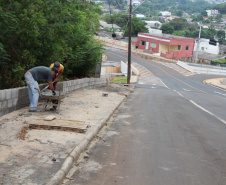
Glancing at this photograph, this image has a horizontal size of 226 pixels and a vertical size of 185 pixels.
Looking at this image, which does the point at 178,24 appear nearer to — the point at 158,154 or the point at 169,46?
the point at 169,46

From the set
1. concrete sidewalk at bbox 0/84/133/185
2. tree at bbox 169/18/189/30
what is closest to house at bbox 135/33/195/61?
tree at bbox 169/18/189/30

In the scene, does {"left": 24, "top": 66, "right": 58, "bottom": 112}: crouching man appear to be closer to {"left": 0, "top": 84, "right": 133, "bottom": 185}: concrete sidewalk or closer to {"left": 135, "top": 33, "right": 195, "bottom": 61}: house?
{"left": 0, "top": 84, "right": 133, "bottom": 185}: concrete sidewalk

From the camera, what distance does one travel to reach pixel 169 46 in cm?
7519

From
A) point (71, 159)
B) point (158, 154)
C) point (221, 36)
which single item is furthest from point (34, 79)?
point (221, 36)

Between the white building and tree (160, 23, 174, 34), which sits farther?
tree (160, 23, 174, 34)

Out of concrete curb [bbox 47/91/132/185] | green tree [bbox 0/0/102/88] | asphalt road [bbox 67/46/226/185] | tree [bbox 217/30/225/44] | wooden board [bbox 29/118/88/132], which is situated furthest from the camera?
tree [bbox 217/30/225/44]

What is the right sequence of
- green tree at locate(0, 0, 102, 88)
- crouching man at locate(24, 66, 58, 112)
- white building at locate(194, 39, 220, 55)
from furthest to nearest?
white building at locate(194, 39, 220, 55) < green tree at locate(0, 0, 102, 88) < crouching man at locate(24, 66, 58, 112)

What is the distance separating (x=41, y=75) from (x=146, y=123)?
3.94 metres

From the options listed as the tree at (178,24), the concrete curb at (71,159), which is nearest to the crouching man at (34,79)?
the concrete curb at (71,159)

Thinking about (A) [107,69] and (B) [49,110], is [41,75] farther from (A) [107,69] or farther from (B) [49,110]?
(A) [107,69]

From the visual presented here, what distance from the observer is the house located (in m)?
74.4

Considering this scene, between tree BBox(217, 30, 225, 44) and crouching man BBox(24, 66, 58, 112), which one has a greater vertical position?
tree BBox(217, 30, 225, 44)

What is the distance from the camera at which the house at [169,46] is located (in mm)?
74406

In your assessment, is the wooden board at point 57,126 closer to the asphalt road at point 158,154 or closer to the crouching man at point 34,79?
the asphalt road at point 158,154
